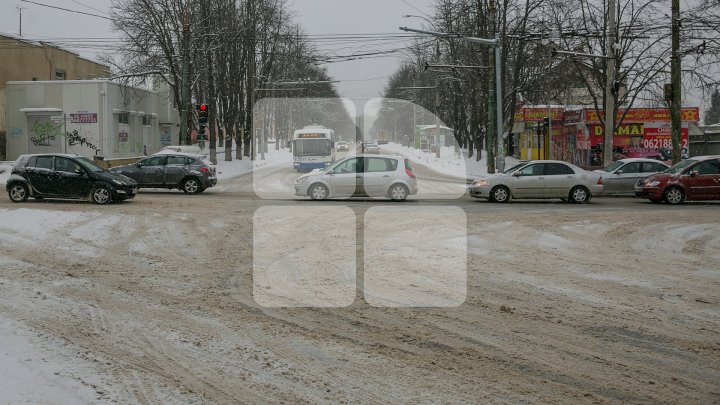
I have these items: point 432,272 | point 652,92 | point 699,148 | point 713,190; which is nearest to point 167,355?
point 432,272

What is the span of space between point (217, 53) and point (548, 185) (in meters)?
29.9

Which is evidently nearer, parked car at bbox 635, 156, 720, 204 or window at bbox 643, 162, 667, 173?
parked car at bbox 635, 156, 720, 204

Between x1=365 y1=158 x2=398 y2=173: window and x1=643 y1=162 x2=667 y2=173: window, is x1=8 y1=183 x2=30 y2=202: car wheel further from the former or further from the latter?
x1=643 y1=162 x2=667 y2=173: window

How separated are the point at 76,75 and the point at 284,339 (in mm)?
59185

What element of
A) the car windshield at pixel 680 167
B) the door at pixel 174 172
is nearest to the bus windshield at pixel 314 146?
the door at pixel 174 172

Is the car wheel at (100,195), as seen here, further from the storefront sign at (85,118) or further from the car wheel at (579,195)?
the storefront sign at (85,118)

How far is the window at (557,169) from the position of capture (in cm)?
2322

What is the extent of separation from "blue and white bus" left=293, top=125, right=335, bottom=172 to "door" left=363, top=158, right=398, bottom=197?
18.8 meters

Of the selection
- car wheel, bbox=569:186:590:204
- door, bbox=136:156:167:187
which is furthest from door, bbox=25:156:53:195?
car wheel, bbox=569:186:590:204

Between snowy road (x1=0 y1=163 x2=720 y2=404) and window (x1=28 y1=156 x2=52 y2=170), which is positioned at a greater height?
window (x1=28 y1=156 x2=52 y2=170)

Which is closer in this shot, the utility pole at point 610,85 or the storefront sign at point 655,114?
the utility pole at point 610,85

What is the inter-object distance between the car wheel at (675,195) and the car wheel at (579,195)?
2.46 metres

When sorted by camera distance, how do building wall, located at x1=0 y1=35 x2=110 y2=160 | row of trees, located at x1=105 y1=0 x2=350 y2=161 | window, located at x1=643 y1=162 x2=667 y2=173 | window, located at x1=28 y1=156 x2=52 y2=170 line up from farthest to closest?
building wall, located at x1=0 y1=35 x2=110 y2=160 → row of trees, located at x1=105 y1=0 x2=350 y2=161 → window, located at x1=643 y1=162 x2=667 y2=173 → window, located at x1=28 y1=156 x2=52 y2=170

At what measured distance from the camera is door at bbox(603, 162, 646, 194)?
1039 inches
